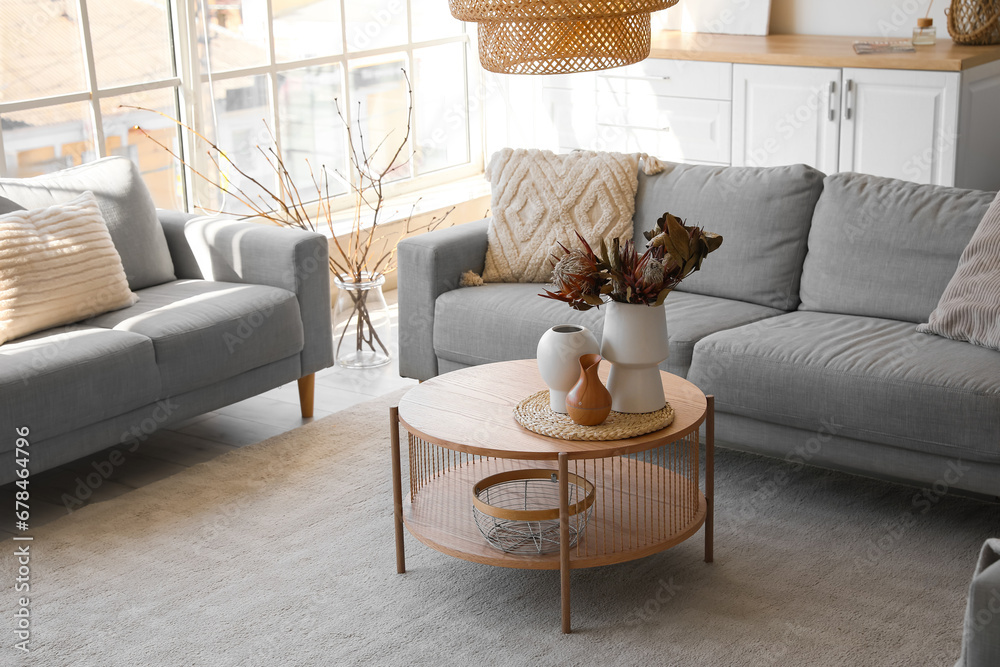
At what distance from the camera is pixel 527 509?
2.46 meters

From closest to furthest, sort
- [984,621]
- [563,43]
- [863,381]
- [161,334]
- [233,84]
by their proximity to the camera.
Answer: [984,621]
[563,43]
[863,381]
[161,334]
[233,84]

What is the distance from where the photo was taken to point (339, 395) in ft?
12.5

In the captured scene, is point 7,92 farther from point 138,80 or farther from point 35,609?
point 35,609

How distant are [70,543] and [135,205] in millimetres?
1252

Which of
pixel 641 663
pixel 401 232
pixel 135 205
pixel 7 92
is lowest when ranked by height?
pixel 641 663

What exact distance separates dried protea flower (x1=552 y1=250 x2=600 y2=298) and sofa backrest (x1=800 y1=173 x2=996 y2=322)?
1141mm

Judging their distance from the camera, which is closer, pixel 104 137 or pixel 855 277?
pixel 855 277

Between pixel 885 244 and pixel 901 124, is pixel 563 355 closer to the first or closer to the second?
pixel 885 244

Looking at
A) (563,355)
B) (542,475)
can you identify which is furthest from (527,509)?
(563,355)

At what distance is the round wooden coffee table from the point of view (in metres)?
2.25

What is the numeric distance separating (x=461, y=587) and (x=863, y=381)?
108 centimetres

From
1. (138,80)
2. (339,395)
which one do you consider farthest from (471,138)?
(339,395)

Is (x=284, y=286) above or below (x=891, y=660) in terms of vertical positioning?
above

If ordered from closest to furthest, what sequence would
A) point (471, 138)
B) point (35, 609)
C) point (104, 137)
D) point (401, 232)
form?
point (35, 609) < point (104, 137) < point (401, 232) < point (471, 138)
